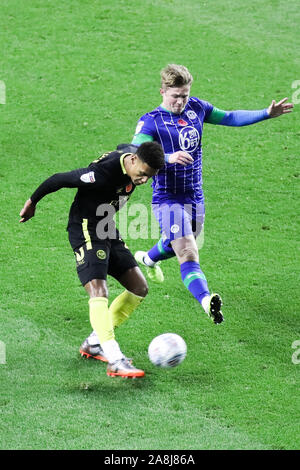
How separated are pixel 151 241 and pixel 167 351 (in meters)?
3.84

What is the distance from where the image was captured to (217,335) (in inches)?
345

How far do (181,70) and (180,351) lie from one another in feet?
9.20

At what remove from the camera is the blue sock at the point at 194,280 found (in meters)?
7.97

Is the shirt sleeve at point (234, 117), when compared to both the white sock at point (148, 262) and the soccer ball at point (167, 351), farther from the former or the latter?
the soccer ball at point (167, 351)

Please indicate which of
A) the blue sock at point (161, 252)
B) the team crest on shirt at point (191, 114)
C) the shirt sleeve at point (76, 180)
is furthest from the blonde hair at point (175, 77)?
the blue sock at point (161, 252)

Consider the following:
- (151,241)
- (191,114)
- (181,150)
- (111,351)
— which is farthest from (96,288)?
(151,241)

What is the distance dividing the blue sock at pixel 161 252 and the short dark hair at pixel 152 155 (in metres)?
1.84

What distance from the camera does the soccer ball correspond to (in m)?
7.34

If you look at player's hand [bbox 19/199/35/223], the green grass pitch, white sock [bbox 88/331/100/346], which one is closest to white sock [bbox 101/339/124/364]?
the green grass pitch

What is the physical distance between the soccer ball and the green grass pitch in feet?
1.11

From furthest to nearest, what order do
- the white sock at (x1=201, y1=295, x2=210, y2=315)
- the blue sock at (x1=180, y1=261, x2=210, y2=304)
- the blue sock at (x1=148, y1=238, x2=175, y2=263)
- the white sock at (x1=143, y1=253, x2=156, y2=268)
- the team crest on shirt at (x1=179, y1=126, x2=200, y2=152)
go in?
the white sock at (x1=143, y1=253, x2=156, y2=268) → the blue sock at (x1=148, y1=238, x2=175, y2=263) → the team crest on shirt at (x1=179, y1=126, x2=200, y2=152) → the blue sock at (x1=180, y1=261, x2=210, y2=304) → the white sock at (x1=201, y1=295, x2=210, y2=315)

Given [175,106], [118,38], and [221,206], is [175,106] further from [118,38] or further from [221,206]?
[118,38]

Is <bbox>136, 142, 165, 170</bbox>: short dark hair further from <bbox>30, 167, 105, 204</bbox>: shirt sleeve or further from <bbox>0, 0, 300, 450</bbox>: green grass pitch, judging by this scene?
<bbox>0, 0, 300, 450</bbox>: green grass pitch
